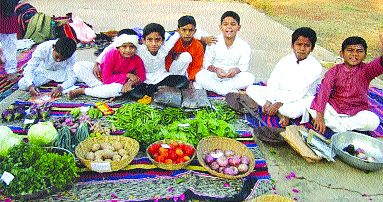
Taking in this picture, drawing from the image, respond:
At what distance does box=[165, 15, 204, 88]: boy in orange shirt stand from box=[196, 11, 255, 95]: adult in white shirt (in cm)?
14

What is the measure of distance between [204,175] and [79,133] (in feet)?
4.58

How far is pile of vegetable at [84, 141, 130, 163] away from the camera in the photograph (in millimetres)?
2670

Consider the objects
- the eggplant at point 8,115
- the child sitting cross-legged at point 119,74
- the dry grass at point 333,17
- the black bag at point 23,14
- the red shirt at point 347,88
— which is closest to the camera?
the eggplant at point 8,115

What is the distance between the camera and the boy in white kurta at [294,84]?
384cm

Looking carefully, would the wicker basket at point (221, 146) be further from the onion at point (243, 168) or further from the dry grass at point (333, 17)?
the dry grass at point (333, 17)

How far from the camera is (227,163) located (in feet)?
9.20

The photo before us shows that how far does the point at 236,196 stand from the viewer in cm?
259

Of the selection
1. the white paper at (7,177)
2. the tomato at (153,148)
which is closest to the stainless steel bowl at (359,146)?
the tomato at (153,148)

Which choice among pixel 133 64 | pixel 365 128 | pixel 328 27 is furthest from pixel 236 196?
pixel 328 27

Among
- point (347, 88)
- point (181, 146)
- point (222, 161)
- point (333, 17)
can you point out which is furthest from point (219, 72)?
point (333, 17)

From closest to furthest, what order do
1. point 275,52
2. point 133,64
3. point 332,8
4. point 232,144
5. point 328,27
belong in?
point 232,144, point 133,64, point 275,52, point 328,27, point 332,8

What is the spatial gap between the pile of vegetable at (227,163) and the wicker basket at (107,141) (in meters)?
0.72

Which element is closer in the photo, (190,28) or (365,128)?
(365,128)

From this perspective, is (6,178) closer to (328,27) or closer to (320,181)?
(320,181)
